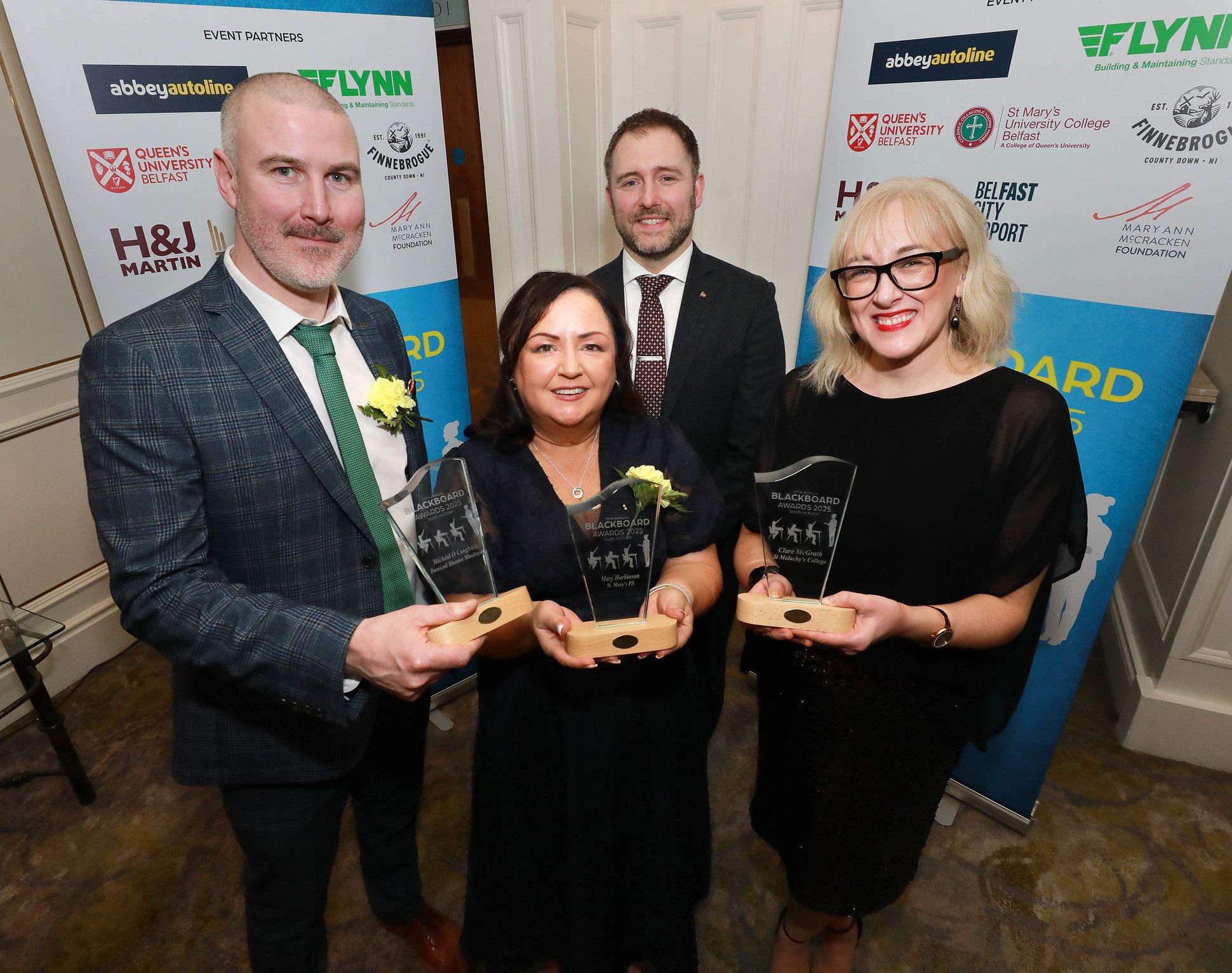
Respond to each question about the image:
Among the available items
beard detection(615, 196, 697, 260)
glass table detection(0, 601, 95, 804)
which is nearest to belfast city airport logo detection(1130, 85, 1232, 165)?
beard detection(615, 196, 697, 260)

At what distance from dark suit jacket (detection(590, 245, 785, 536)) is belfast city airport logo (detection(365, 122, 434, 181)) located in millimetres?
970

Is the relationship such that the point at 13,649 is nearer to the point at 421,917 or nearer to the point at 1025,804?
the point at 421,917

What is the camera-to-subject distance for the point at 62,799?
298cm

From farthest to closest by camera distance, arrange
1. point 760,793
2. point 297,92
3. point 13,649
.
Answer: point 13,649 → point 760,793 → point 297,92

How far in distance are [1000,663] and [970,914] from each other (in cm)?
123

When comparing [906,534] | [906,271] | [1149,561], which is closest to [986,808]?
[1149,561]

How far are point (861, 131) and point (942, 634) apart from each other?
1.87 metres

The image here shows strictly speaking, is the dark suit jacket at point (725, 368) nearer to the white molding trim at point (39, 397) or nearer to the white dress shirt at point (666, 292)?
the white dress shirt at point (666, 292)

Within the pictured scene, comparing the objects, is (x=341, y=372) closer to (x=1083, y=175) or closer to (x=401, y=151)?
(x=401, y=151)

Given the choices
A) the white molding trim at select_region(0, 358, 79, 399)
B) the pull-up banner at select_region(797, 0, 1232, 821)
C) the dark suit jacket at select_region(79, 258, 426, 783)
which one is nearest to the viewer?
the dark suit jacket at select_region(79, 258, 426, 783)

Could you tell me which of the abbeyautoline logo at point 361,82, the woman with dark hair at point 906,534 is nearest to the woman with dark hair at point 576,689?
the woman with dark hair at point 906,534

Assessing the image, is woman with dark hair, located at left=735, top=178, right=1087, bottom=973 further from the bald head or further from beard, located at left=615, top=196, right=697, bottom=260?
the bald head

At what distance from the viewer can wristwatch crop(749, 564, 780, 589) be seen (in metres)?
1.70

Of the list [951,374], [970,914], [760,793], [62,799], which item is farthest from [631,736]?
[62,799]
